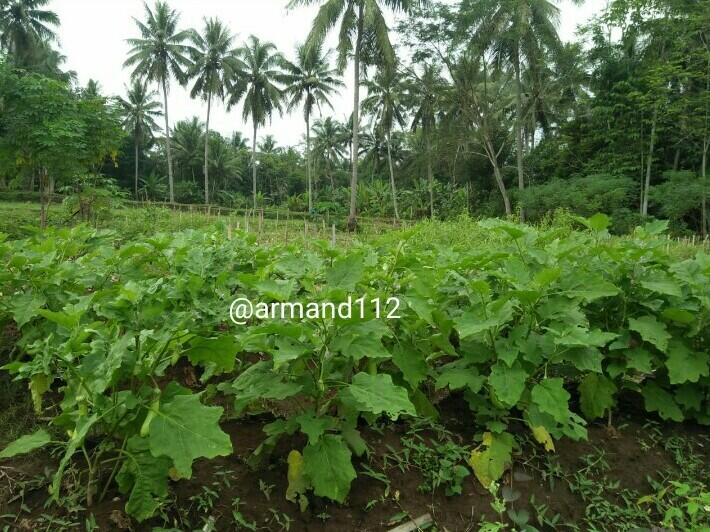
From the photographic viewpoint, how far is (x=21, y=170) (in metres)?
16.8

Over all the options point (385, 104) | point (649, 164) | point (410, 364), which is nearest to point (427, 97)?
point (385, 104)

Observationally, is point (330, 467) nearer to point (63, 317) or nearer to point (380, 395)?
point (380, 395)

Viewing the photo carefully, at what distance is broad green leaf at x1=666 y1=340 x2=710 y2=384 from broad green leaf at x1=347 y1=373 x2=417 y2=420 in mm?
1404

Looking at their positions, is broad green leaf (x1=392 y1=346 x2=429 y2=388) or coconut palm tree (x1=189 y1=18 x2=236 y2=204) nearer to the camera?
broad green leaf (x1=392 y1=346 x2=429 y2=388)

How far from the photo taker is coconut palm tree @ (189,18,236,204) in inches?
1410

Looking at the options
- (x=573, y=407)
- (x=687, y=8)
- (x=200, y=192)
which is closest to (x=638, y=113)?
(x=687, y=8)

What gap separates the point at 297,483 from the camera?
5.58ft

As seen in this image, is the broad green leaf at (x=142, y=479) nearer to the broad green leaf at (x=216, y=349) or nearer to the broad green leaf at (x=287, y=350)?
the broad green leaf at (x=216, y=349)

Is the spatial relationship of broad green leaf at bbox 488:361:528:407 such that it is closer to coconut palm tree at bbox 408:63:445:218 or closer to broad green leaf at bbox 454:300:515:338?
broad green leaf at bbox 454:300:515:338

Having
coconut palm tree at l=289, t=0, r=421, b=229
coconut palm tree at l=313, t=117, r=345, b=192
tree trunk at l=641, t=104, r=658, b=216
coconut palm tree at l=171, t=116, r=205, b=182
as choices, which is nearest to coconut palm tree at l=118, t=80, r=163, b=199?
coconut palm tree at l=171, t=116, r=205, b=182

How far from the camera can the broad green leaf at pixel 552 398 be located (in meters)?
1.74

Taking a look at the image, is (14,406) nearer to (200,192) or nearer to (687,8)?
(687,8)

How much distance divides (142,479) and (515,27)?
2544 centimetres

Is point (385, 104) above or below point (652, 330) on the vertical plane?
above
